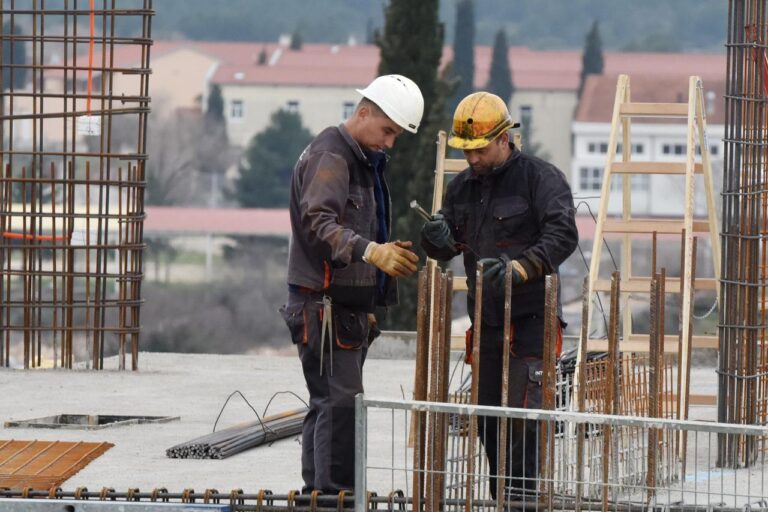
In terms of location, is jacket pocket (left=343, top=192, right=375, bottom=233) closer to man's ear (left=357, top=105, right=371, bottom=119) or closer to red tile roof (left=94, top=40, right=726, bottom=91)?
man's ear (left=357, top=105, right=371, bottom=119)

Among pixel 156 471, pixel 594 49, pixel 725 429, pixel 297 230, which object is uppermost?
pixel 594 49

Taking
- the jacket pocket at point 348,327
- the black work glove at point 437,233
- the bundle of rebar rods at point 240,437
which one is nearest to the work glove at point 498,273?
the black work glove at point 437,233

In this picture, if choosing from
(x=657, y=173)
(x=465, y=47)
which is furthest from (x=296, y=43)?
(x=657, y=173)

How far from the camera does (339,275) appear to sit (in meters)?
6.54

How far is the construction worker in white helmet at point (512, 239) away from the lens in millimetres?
6305

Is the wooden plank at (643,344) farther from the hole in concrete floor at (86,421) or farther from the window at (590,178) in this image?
the window at (590,178)

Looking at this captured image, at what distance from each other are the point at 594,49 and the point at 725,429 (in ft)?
340

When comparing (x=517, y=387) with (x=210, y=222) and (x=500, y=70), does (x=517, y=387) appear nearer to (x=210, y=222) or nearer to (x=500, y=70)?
(x=210, y=222)

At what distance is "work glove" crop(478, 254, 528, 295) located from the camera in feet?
20.0

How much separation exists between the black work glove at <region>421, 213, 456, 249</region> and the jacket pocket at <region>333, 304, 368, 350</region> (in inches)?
19.0

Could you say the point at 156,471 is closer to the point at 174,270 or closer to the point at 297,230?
the point at 297,230

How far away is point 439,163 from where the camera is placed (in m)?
8.78

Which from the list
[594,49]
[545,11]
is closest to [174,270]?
[594,49]

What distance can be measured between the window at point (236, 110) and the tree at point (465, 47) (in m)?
14.5
